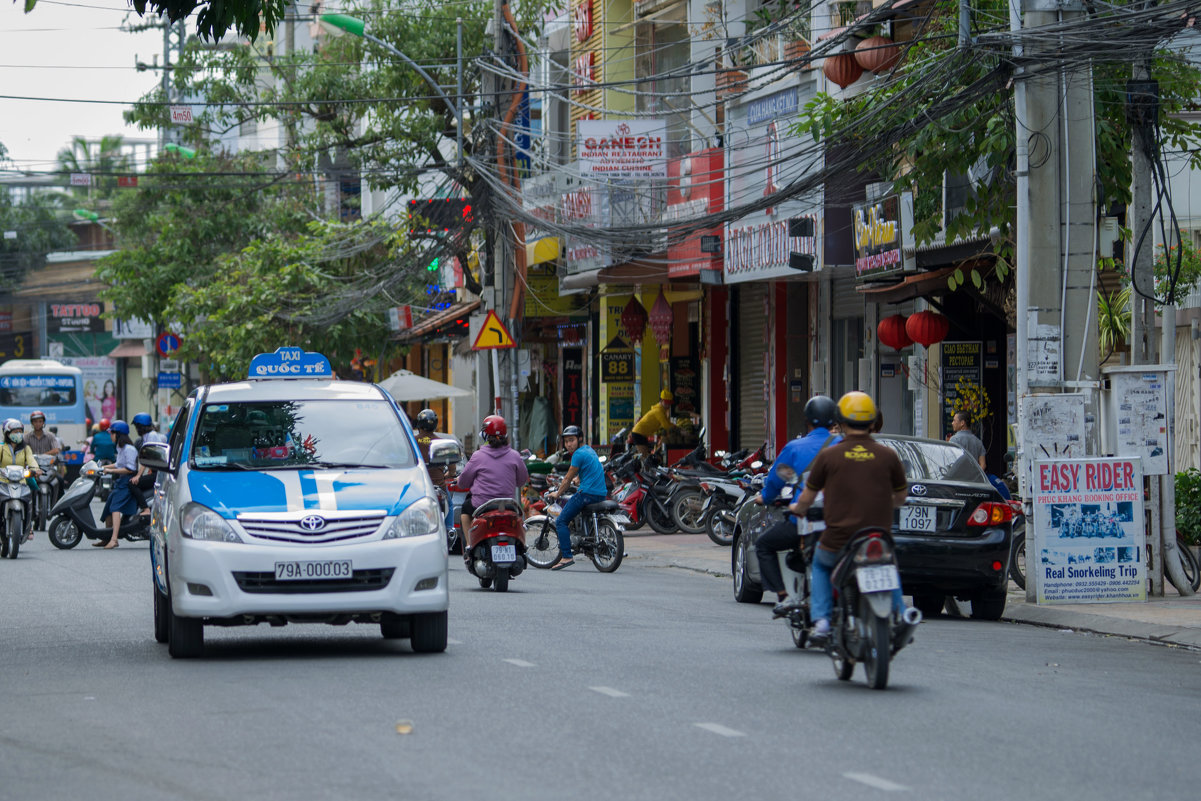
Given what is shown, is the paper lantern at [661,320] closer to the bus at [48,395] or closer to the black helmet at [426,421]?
the black helmet at [426,421]

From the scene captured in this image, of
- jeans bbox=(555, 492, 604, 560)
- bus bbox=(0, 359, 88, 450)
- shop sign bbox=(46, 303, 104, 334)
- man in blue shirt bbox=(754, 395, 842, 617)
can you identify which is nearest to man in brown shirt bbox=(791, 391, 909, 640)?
man in blue shirt bbox=(754, 395, 842, 617)

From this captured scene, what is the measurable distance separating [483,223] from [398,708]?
65.9 ft

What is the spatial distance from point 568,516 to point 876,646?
34.2 ft

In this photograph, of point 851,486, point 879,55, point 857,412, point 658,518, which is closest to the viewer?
point 851,486

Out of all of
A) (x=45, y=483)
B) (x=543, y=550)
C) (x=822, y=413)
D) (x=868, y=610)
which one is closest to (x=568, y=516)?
(x=543, y=550)

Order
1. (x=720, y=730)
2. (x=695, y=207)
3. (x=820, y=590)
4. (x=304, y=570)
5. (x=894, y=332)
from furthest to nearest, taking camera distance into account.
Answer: (x=695, y=207) < (x=894, y=332) < (x=304, y=570) < (x=820, y=590) < (x=720, y=730)

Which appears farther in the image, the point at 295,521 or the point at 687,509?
the point at 687,509

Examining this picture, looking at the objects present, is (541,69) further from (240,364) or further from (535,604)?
(535,604)

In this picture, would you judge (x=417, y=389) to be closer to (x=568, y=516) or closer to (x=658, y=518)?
(x=658, y=518)

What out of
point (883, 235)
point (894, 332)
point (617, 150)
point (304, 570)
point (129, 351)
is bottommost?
point (304, 570)

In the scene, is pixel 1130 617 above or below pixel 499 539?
below

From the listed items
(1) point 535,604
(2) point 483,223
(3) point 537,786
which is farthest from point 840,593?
(2) point 483,223

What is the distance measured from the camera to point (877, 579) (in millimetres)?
9805

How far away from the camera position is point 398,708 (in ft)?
30.1
